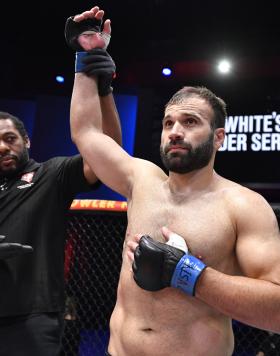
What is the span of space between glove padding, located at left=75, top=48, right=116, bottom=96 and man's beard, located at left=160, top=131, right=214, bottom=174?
40 centimetres

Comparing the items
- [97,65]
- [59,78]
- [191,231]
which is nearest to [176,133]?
[191,231]

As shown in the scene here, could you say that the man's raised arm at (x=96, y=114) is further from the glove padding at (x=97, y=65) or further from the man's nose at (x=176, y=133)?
the man's nose at (x=176, y=133)

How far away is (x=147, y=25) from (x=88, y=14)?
14.7ft

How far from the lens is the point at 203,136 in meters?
1.46

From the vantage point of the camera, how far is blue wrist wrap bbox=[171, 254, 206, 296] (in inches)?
46.0

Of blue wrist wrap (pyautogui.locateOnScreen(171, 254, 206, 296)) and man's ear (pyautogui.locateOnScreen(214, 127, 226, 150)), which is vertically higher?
man's ear (pyautogui.locateOnScreen(214, 127, 226, 150))

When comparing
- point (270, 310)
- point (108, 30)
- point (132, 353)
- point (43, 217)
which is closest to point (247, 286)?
point (270, 310)

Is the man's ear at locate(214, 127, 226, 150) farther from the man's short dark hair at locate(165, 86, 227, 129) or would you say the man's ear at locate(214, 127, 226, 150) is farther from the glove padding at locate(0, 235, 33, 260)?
the glove padding at locate(0, 235, 33, 260)

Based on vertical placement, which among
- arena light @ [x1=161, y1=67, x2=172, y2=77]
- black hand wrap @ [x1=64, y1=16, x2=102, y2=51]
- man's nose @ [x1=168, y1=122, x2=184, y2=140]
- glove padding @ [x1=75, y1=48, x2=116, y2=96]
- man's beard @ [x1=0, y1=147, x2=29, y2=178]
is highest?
arena light @ [x1=161, y1=67, x2=172, y2=77]

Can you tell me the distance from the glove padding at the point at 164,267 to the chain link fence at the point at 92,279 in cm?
87

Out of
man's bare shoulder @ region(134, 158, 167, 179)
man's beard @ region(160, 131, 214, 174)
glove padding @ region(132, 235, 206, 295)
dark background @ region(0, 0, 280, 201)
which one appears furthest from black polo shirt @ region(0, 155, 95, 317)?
dark background @ region(0, 0, 280, 201)

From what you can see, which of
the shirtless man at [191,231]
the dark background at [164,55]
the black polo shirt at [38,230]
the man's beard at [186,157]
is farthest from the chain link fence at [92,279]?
the dark background at [164,55]

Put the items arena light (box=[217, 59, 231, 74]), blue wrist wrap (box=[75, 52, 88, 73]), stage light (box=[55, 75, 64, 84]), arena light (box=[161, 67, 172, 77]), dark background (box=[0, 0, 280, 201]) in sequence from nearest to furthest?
blue wrist wrap (box=[75, 52, 88, 73]), dark background (box=[0, 0, 280, 201]), arena light (box=[217, 59, 231, 74]), arena light (box=[161, 67, 172, 77]), stage light (box=[55, 75, 64, 84])

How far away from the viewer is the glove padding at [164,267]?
1.17 metres
